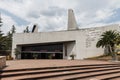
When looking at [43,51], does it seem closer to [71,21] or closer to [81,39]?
[71,21]

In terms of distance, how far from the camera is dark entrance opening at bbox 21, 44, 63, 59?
124 feet

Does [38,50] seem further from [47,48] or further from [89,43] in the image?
[89,43]

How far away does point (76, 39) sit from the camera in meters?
34.4

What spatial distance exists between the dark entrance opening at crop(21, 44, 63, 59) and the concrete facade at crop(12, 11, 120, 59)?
5.23 ft

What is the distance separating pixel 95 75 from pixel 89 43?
23.6m

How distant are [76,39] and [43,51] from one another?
886cm

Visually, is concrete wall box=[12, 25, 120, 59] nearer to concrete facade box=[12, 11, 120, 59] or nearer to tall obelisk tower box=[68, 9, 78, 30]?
concrete facade box=[12, 11, 120, 59]

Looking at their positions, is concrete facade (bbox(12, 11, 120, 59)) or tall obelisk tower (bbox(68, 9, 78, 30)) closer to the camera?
concrete facade (bbox(12, 11, 120, 59))

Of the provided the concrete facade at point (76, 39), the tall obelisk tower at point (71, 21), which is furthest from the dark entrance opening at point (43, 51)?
the tall obelisk tower at point (71, 21)

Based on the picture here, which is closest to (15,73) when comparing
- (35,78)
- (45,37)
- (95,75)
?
(35,78)

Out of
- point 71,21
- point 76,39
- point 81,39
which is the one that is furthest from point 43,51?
point 81,39

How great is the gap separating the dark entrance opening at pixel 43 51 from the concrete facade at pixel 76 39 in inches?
62.8

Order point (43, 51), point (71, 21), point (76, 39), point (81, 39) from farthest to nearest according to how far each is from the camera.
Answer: point (43, 51) < point (71, 21) < point (76, 39) < point (81, 39)

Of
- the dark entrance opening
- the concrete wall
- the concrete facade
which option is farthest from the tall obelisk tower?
the dark entrance opening
